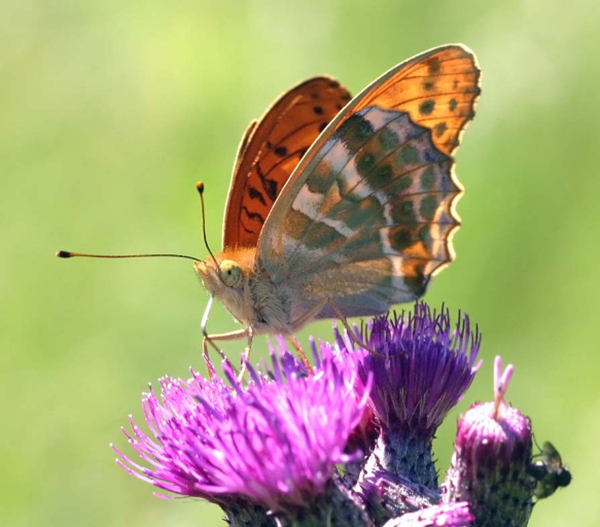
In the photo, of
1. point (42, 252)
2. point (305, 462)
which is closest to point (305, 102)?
point (305, 462)

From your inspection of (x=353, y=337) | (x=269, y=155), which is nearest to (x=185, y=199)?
(x=269, y=155)

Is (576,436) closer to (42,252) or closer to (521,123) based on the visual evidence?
(521,123)

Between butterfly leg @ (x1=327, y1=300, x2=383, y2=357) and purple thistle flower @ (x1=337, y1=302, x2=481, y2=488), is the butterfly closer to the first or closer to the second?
butterfly leg @ (x1=327, y1=300, x2=383, y2=357)

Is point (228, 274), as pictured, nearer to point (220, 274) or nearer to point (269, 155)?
point (220, 274)

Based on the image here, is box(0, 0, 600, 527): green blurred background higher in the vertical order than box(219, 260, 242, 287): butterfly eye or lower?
higher

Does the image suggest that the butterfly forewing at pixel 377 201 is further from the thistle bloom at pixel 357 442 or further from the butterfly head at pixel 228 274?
the thistle bloom at pixel 357 442

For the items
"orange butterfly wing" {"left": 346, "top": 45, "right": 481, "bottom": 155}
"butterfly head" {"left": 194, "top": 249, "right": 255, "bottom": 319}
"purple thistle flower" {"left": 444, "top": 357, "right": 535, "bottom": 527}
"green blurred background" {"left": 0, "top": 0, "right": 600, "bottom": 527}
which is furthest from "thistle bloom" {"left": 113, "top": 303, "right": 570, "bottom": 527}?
"green blurred background" {"left": 0, "top": 0, "right": 600, "bottom": 527}
